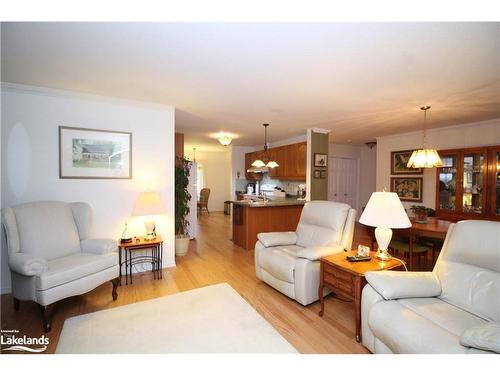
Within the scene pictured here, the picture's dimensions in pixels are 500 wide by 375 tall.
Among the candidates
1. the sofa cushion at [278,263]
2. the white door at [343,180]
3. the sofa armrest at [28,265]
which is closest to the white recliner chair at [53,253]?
the sofa armrest at [28,265]

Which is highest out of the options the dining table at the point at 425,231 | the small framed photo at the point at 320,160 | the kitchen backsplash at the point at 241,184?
the small framed photo at the point at 320,160

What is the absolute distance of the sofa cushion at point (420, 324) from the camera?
4.10ft

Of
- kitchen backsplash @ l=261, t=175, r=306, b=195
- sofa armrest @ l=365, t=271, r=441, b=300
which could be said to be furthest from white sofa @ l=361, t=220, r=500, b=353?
kitchen backsplash @ l=261, t=175, r=306, b=195

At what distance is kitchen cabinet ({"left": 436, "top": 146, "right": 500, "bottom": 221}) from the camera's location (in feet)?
12.4

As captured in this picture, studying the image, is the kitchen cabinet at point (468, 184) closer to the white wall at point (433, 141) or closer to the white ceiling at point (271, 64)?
the white wall at point (433, 141)

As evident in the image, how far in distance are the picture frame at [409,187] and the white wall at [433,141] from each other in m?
0.09

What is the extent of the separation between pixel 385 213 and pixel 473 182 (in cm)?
338

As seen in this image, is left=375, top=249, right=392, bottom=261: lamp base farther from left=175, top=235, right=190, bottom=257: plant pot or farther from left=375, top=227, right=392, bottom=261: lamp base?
left=175, top=235, right=190, bottom=257: plant pot

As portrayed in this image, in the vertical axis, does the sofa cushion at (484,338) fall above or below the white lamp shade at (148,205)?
below

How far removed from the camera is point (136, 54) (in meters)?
1.97

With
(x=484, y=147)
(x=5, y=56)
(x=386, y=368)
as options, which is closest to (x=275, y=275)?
(x=386, y=368)

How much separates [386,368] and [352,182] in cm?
655

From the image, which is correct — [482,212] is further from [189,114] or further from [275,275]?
[189,114]

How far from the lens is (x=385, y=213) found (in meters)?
2.05
